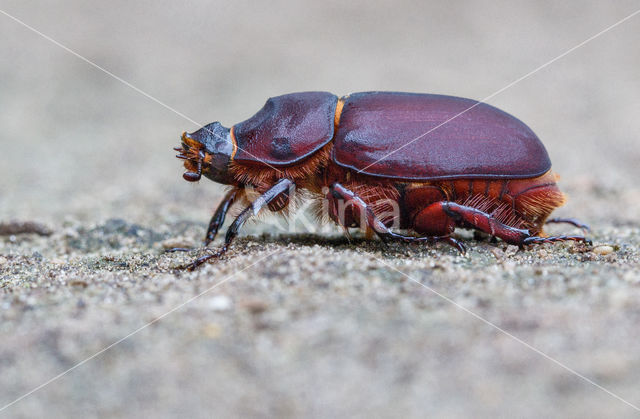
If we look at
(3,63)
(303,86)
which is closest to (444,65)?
(303,86)

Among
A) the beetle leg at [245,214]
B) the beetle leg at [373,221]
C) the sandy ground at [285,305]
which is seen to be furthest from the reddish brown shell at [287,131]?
the sandy ground at [285,305]

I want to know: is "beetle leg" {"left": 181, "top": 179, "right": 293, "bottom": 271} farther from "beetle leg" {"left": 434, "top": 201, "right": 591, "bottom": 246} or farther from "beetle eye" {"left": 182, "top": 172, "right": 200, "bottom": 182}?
"beetle leg" {"left": 434, "top": 201, "right": 591, "bottom": 246}

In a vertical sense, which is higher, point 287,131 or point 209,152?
point 287,131

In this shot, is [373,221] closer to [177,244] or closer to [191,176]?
[191,176]

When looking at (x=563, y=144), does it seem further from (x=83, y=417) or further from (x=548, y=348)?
(x=83, y=417)

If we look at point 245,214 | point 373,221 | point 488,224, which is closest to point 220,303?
point 245,214

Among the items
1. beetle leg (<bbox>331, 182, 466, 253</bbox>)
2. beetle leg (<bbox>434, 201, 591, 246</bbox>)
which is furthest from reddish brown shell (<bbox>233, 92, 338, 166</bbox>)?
beetle leg (<bbox>434, 201, 591, 246</bbox>)
